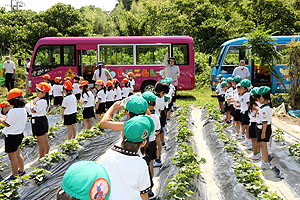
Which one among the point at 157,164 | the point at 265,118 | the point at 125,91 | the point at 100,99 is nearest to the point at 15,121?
the point at 157,164

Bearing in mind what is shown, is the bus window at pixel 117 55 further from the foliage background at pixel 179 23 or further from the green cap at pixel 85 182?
the green cap at pixel 85 182

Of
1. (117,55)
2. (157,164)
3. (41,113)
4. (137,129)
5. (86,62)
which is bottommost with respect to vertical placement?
(157,164)

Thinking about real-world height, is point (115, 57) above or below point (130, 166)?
above

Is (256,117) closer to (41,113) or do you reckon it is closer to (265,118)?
(265,118)

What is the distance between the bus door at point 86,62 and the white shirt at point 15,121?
418 inches

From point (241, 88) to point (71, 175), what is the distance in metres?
6.72

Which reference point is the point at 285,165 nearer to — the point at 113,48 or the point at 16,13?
the point at 113,48

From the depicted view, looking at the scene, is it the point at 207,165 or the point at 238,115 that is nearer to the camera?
the point at 207,165

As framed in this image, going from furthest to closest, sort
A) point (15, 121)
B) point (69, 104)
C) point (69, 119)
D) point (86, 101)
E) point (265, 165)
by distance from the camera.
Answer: point (86, 101)
point (69, 119)
point (69, 104)
point (265, 165)
point (15, 121)

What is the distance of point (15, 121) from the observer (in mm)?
5621

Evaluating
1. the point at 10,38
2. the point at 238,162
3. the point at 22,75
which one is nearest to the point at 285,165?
the point at 238,162

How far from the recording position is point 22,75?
21094 millimetres

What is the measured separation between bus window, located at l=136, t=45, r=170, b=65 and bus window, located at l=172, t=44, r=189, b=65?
41 centimetres

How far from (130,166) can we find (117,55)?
1403 cm
